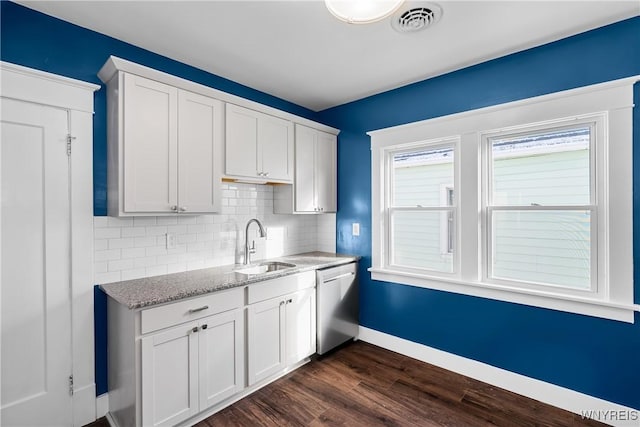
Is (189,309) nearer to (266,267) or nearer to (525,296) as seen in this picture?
(266,267)

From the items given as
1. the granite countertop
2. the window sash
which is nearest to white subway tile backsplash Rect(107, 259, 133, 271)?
the granite countertop

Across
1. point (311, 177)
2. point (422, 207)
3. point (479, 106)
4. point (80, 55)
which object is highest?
point (80, 55)

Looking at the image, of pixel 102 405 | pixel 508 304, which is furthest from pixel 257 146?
pixel 508 304

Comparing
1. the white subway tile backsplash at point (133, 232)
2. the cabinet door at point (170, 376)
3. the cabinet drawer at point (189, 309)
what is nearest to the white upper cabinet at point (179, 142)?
the white subway tile backsplash at point (133, 232)

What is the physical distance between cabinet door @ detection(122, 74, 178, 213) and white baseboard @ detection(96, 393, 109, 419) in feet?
4.35

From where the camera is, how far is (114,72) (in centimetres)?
204

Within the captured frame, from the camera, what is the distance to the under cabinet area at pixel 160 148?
2055mm

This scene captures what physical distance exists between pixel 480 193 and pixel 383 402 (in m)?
1.87

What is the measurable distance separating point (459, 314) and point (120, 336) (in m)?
2.63

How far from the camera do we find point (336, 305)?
3.17 meters

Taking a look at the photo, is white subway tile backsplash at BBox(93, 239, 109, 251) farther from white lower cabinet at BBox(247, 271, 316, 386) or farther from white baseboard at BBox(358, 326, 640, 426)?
white baseboard at BBox(358, 326, 640, 426)

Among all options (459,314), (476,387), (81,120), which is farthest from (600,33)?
(81,120)

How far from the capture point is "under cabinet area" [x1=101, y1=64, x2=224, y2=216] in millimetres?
2055

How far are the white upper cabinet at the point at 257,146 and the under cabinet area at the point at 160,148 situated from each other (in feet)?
0.40
